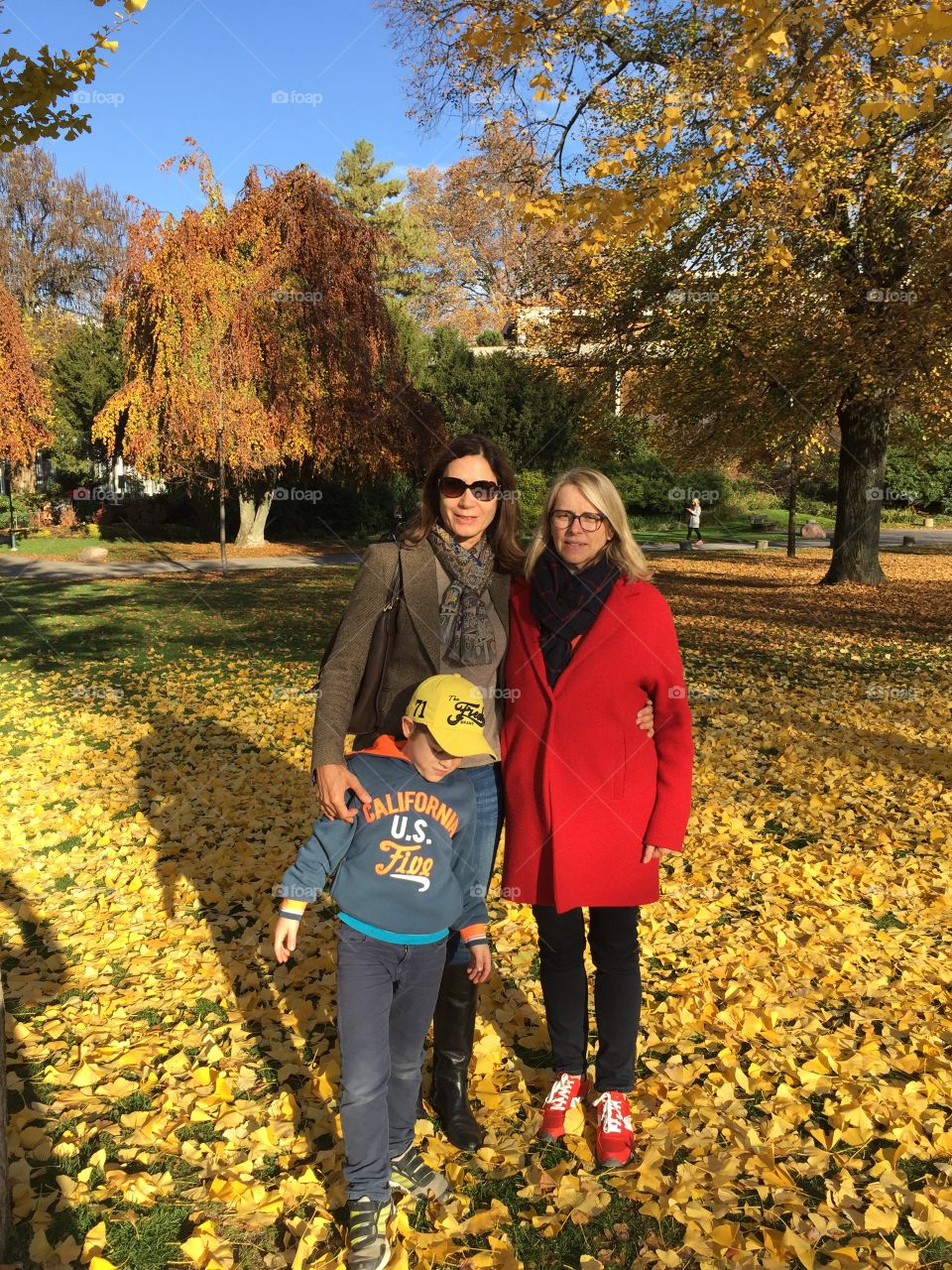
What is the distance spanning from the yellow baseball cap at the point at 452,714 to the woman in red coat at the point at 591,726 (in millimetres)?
371

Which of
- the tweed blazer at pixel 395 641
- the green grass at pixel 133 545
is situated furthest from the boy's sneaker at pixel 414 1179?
the green grass at pixel 133 545

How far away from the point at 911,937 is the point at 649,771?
2.52m

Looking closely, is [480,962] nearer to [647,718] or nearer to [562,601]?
[647,718]

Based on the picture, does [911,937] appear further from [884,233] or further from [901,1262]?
[884,233]

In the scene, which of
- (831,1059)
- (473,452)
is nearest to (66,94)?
(473,452)

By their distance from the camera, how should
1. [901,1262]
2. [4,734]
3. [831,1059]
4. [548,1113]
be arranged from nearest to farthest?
[901,1262]
[548,1113]
[831,1059]
[4,734]

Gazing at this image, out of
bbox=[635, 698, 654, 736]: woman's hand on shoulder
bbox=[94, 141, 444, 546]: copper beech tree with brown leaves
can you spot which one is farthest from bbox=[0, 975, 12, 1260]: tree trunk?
bbox=[94, 141, 444, 546]: copper beech tree with brown leaves

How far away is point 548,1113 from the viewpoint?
3.01 meters

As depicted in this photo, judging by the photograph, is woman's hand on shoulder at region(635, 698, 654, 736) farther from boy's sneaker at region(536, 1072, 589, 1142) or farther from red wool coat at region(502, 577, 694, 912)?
boy's sneaker at region(536, 1072, 589, 1142)

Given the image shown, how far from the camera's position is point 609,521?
276 cm

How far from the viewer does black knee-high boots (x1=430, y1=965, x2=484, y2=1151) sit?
2.92 m

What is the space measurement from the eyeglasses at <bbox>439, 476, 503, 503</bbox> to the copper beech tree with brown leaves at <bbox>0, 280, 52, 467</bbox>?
84.5ft

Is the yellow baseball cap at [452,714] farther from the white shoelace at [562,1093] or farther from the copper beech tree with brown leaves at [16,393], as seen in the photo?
the copper beech tree with brown leaves at [16,393]

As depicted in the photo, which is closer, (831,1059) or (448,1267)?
(448,1267)
